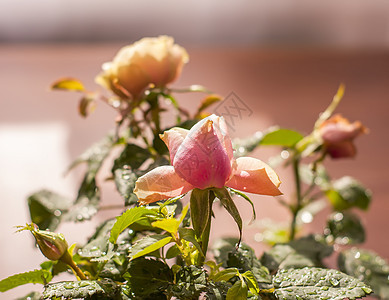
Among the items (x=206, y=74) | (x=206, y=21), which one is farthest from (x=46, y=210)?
(x=206, y=21)

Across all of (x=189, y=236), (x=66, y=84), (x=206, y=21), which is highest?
(x=206, y=21)

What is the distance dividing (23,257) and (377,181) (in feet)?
2.58

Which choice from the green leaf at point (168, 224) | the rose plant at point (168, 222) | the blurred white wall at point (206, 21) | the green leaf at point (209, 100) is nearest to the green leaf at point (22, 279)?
the rose plant at point (168, 222)

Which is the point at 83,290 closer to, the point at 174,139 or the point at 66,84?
the point at 174,139

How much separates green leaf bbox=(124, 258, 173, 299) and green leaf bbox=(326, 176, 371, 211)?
1.25 ft

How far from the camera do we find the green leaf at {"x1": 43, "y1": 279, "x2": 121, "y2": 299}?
0.30 metres

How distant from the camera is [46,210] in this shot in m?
0.52

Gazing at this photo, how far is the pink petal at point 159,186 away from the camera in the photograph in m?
0.30

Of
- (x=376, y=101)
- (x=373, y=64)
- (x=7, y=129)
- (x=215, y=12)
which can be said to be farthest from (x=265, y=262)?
(x=215, y=12)

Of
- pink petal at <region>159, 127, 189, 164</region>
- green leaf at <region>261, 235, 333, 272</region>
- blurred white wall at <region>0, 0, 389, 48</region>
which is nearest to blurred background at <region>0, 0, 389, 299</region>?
blurred white wall at <region>0, 0, 389, 48</region>

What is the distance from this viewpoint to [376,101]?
62.7 inches

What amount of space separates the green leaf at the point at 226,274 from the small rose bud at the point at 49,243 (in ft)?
0.33

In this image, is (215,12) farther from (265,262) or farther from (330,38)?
(265,262)

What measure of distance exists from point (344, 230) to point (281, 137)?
0.60 ft
